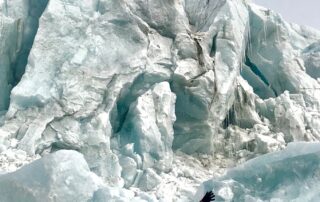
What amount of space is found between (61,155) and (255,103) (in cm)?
688

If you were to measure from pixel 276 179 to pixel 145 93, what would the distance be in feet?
13.2

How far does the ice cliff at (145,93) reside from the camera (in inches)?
401

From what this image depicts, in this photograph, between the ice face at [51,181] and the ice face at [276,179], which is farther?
the ice face at [276,179]

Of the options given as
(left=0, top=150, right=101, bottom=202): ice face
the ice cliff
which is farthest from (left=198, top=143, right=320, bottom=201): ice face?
(left=0, top=150, right=101, bottom=202): ice face

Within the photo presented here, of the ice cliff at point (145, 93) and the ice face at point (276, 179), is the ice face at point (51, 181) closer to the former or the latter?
the ice cliff at point (145, 93)

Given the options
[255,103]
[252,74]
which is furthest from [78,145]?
[252,74]

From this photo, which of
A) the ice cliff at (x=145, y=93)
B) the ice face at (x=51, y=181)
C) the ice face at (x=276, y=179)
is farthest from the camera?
the ice cliff at (x=145, y=93)

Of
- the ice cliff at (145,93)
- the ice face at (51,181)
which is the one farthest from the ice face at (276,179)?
the ice face at (51,181)

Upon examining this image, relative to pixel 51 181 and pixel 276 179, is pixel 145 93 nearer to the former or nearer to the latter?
pixel 276 179

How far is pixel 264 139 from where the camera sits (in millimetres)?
11797

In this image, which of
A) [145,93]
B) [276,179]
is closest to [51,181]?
[276,179]

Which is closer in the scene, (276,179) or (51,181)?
(51,181)

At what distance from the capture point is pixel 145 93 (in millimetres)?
11141

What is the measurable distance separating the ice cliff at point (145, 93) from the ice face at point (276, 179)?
0.10 meters
